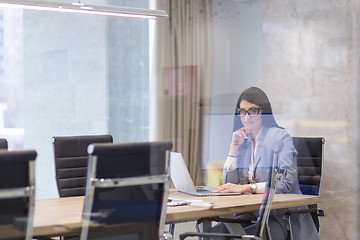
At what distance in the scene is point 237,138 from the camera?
4070 mm

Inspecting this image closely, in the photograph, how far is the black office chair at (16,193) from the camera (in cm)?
233

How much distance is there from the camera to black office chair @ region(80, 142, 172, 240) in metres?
2.54

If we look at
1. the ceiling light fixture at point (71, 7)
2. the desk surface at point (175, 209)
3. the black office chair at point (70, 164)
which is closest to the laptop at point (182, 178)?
the desk surface at point (175, 209)

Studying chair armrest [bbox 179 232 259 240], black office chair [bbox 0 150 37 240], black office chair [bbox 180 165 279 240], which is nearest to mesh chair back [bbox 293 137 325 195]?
black office chair [bbox 180 165 279 240]

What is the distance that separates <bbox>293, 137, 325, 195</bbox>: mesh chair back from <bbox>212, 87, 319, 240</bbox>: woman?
41 centimetres

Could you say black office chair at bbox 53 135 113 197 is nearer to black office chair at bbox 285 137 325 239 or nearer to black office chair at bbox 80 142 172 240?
black office chair at bbox 80 142 172 240

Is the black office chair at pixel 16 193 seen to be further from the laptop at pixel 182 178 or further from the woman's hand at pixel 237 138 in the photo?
the woman's hand at pixel 237 138

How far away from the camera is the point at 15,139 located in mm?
5598

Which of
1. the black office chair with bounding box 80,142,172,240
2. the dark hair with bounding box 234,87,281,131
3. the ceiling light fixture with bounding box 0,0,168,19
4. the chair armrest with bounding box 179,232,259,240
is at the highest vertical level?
the ceiling light fixture with bounding box 0,0,168,19

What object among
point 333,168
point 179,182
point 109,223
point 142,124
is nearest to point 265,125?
point 179,182

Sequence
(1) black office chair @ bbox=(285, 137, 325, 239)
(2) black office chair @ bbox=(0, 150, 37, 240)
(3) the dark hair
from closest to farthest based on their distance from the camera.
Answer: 1. (2) black office chair @ bbox=(0, 150, 37, 240)
2. (3) the dark hair
3. (1) black office chair @ bbox=(285, 137, 325, 239)

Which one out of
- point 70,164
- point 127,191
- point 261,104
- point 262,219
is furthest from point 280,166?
point 70,164

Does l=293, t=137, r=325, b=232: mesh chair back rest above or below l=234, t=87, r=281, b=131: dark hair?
below

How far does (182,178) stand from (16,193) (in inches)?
60.5
